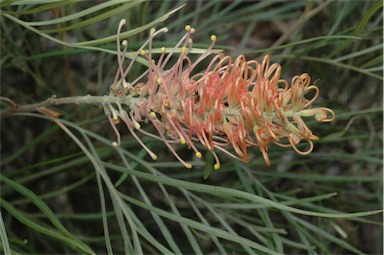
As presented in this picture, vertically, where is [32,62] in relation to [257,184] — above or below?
above

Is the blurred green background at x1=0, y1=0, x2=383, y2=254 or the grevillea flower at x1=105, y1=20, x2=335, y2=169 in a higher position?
the grevillea flower at x1=105, y1=20, x2=335, y2=169

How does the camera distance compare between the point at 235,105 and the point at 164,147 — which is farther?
the point at 164,147

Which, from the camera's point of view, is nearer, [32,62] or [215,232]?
[215,232]

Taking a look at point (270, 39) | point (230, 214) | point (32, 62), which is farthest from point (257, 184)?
point (270, 39)

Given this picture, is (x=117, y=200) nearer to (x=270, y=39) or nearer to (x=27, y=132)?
(x=27, y=132)

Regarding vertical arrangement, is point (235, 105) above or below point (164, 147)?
above

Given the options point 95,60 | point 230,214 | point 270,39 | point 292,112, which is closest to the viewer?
point 292,112

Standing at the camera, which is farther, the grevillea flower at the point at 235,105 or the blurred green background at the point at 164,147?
the blurred green background at the point at 164,147

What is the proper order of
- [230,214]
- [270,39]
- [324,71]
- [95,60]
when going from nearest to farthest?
[230,214]
[324,71]
[95,60]
[270,39]

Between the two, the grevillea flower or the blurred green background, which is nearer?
the grevillea flower

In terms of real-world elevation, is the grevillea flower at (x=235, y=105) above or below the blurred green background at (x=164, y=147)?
above
